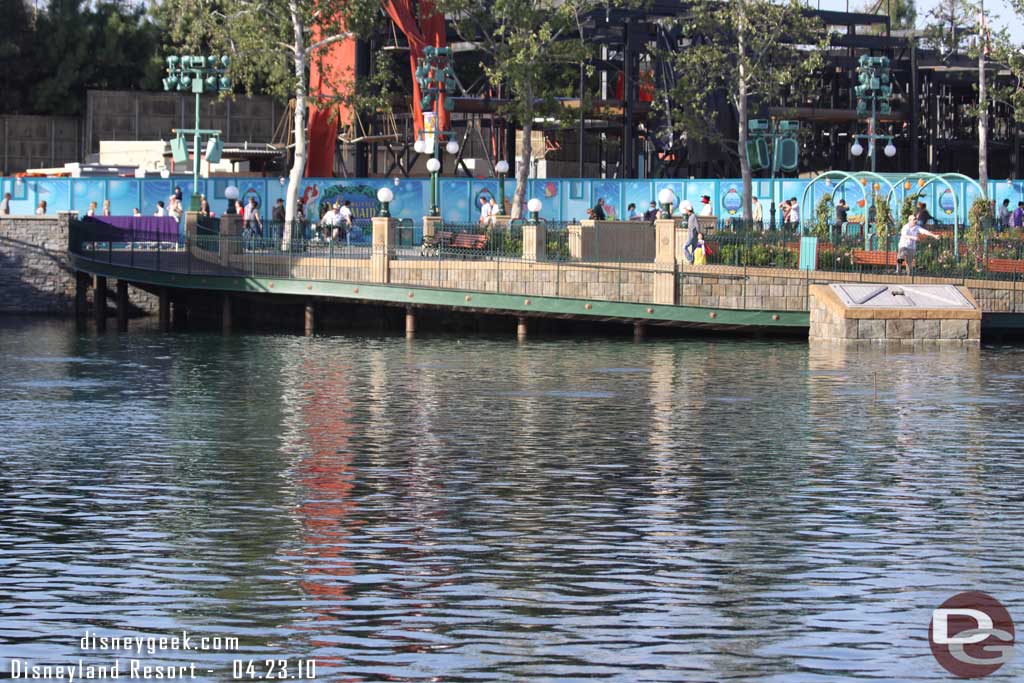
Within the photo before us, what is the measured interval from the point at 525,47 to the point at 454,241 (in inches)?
625

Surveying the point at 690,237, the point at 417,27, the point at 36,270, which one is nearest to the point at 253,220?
the point at 36,270

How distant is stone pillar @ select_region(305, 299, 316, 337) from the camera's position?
49156 mm

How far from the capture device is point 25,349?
4312 centimetres

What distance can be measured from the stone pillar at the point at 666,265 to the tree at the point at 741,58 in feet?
51.5

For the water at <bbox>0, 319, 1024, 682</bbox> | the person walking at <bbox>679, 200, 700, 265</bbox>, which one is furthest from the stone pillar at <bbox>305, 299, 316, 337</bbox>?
the water at <bbox>0, 319, 1024, 682</bbox>

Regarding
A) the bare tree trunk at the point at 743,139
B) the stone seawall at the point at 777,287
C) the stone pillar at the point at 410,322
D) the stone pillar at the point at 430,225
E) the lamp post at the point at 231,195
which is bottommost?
the stone pillar at the point at 410,322

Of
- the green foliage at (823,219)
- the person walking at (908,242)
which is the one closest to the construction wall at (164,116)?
the green foliage at (823,219)

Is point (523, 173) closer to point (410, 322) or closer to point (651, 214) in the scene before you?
point (651, 214)

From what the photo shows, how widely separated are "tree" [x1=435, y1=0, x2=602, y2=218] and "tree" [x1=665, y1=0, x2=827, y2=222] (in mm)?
3786

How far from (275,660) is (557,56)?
50993 millimetres

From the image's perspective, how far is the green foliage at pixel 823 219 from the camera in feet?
151

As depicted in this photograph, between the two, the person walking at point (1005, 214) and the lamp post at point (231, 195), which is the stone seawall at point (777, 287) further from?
the lamp post at point (231, 195)

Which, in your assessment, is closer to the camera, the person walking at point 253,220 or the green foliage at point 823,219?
the green foliage at point 823,219

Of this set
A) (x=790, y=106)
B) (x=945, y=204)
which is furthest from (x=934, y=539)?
(x=790, y=106)
